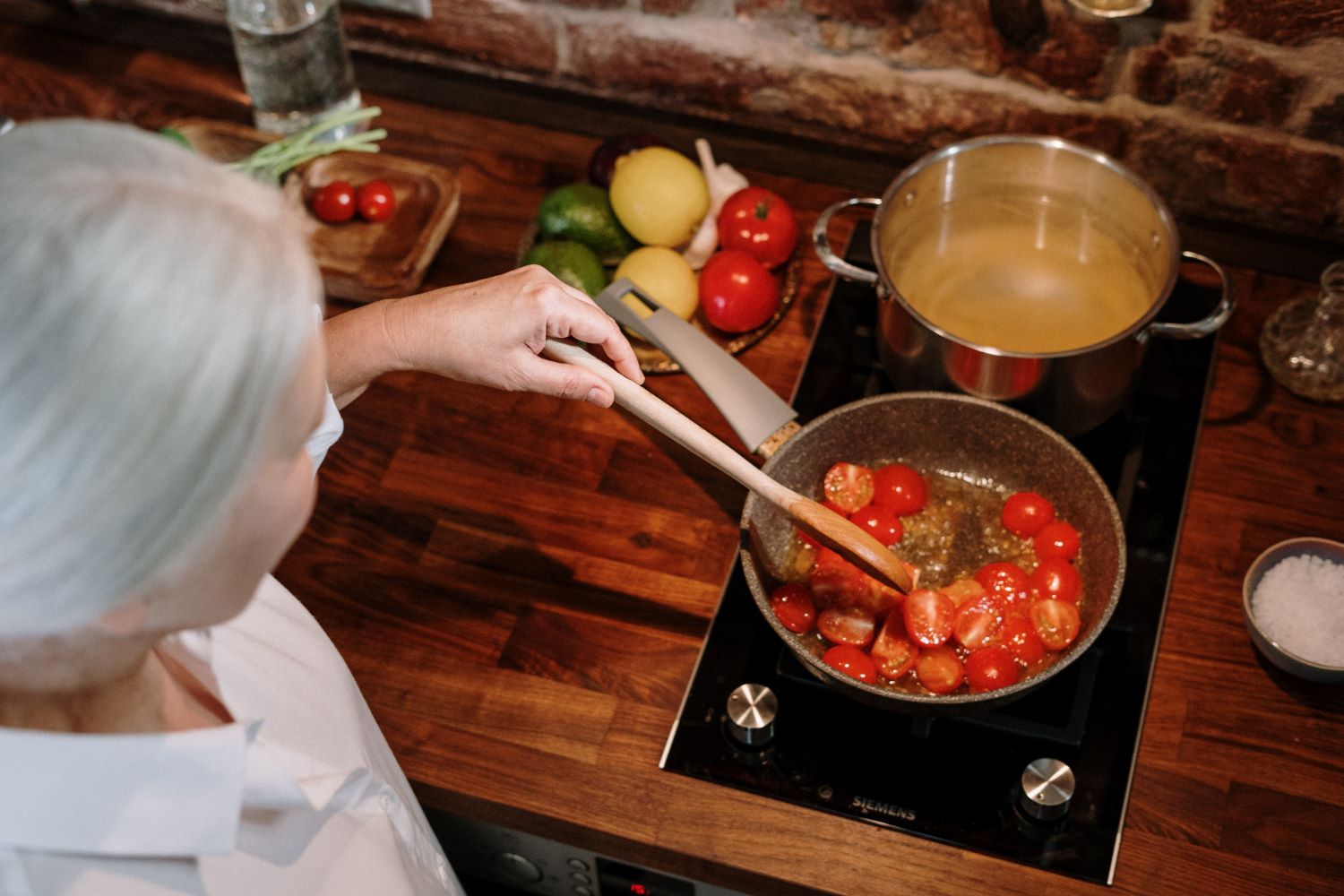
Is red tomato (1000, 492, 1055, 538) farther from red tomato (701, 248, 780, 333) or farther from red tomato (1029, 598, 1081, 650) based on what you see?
red tomato (701, 248, 780, 333)

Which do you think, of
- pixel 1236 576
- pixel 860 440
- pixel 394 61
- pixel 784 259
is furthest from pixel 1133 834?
pixel 394 61

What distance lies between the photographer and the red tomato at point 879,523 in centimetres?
107

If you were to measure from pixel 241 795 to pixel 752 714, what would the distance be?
429 millimetres

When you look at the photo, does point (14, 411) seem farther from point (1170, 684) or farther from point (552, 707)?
point (1170, 684)

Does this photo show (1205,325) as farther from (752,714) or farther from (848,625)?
(752,714)

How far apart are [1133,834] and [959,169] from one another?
2.06 ft

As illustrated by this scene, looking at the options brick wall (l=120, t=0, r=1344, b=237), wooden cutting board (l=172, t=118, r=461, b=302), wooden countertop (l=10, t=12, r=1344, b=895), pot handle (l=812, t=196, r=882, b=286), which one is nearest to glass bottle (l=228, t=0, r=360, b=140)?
wooden cutting board (l=172, t=118, r=461, b=302)

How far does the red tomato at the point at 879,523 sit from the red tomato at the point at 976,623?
0.10 m

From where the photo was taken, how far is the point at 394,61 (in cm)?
155

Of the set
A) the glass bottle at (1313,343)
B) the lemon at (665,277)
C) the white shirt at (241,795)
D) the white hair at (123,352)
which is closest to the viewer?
the white hair at (123,352)

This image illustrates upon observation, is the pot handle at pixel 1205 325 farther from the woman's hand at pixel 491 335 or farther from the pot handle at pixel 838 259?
the woman's hand at pixel 491 335

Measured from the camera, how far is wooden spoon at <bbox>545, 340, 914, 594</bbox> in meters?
0.94

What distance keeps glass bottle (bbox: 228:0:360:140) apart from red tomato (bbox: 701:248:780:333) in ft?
1.72

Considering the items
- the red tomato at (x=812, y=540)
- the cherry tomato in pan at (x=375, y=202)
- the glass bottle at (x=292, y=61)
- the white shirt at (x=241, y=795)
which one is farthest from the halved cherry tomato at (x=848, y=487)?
the glass bottle at (x=292, y=61)
